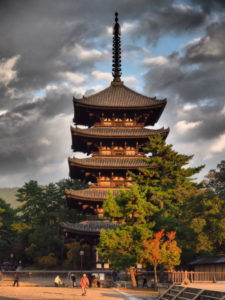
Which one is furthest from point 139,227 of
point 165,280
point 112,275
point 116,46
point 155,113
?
point 116,46

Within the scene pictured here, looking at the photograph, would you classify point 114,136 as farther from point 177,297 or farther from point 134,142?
point 177,297

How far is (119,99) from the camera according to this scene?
55.2 metres

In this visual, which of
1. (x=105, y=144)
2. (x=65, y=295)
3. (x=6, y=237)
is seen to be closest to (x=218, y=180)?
→ (x=105, y=144)

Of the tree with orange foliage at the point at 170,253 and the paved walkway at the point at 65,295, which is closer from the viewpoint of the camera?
the paved walkway at the point at 65,295

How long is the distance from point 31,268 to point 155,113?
25555 millimetres

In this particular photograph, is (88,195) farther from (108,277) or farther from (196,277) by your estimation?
(196,277)

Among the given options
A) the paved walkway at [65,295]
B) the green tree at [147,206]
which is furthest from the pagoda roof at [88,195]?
the paved walkway at [65,295]

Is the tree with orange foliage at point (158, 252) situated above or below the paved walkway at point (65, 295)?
above

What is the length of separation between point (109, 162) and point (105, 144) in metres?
3.70

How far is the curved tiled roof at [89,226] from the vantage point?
44562 millimetres

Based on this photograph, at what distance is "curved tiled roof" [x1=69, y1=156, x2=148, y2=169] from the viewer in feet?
159

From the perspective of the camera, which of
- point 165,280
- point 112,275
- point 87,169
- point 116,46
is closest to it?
point 165,280

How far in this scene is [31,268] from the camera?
191 ft

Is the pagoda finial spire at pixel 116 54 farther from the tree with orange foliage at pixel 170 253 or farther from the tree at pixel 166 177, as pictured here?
the tree with orange foliage at pixel 170 253
